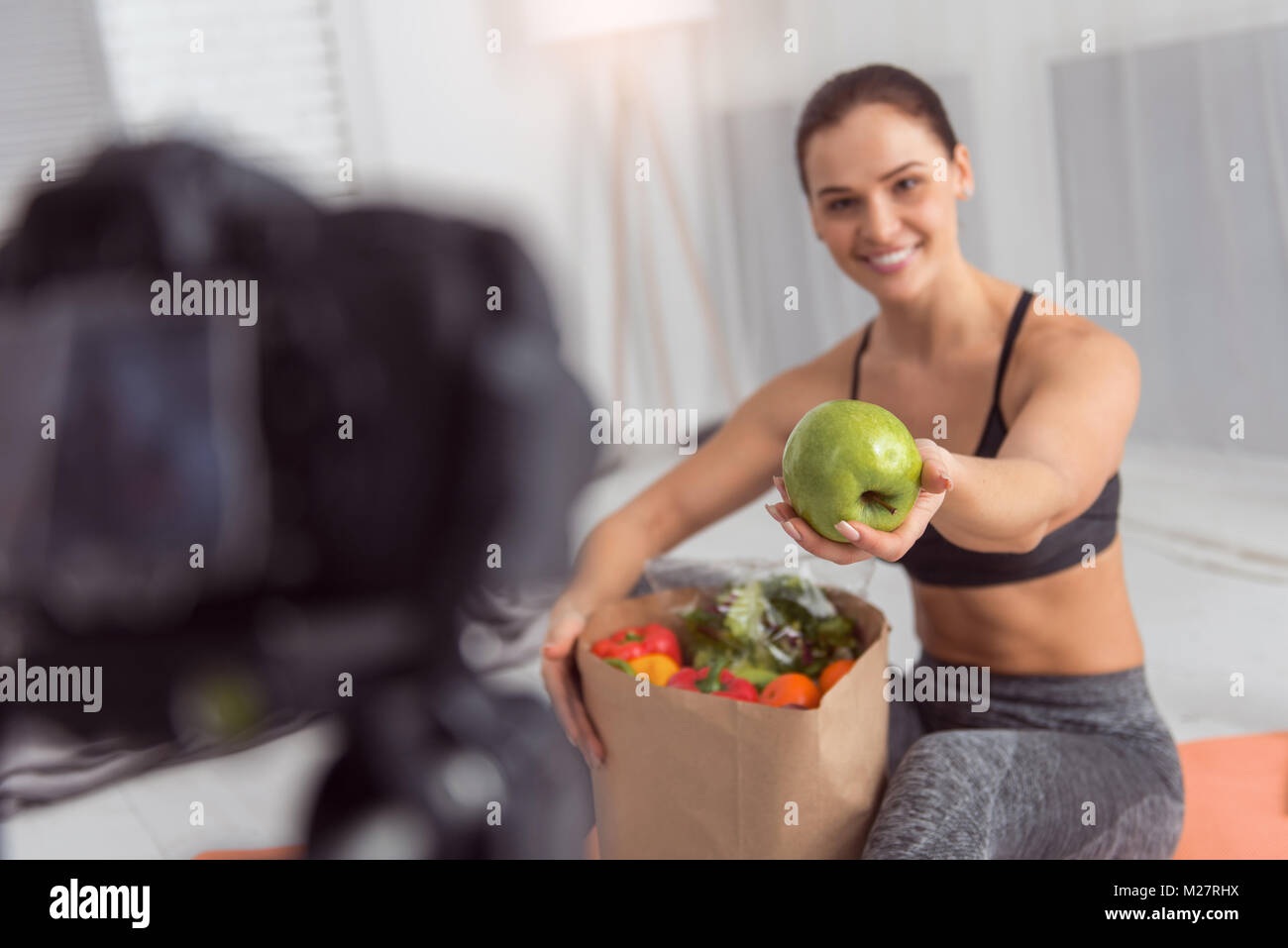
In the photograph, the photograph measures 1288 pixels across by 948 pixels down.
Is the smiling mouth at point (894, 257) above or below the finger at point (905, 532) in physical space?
above

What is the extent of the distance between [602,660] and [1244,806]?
742 millimetres

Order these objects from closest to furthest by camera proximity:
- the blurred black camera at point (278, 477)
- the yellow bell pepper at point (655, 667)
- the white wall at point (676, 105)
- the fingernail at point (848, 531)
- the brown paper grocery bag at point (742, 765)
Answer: the fingernail at point (848, 531) < the brown paper grocery bag at point (742, 765) < the yellow bell pepper at point (655, 667) < the blurred black camera at point (278, 477) < the white wall at point (676, 105)

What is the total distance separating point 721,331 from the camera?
2.45 m

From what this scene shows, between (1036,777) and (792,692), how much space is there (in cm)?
26

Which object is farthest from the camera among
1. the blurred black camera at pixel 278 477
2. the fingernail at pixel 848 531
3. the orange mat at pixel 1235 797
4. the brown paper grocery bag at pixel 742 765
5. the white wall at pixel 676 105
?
the white wall at pixel 676 105

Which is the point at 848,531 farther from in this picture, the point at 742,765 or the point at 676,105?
the point at 676,105

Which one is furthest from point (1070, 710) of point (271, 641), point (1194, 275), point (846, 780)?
point (1194, 275)

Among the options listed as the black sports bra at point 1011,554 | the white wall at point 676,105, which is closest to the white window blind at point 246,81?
the white wall at point 676,105

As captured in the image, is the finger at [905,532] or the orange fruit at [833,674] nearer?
the finger at [905,532]

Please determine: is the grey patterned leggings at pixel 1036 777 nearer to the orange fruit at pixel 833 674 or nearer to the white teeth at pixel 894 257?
the orange fruit at pixel 833 674

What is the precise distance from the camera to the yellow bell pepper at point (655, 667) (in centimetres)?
100

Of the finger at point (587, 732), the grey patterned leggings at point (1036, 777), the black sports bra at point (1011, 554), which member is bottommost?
the grey patterned leggings at point (1036, 777)

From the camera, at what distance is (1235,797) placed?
1185 millimetres
